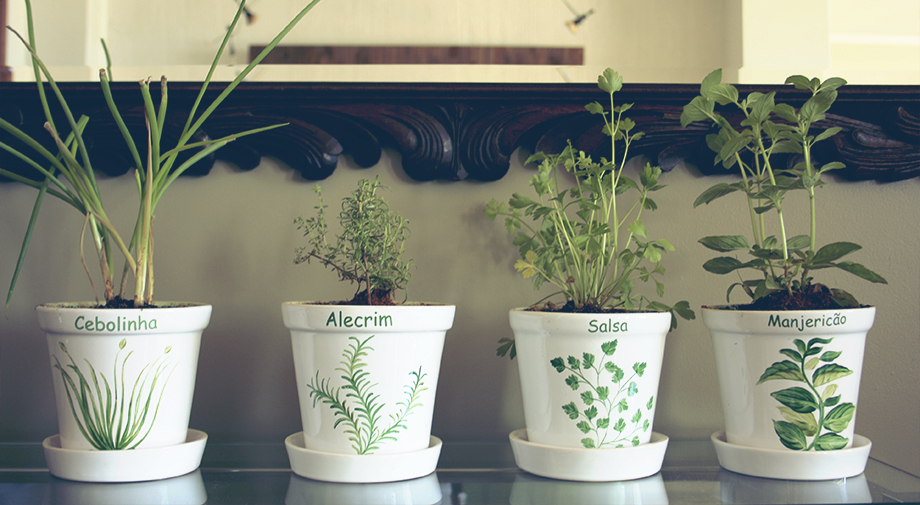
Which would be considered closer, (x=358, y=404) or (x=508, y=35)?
(x=358, y=404)

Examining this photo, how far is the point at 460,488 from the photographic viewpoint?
56cm

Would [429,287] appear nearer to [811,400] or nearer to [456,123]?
[456,123]

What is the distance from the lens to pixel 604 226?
1.96 ft

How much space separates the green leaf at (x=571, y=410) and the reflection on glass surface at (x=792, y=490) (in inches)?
5.6

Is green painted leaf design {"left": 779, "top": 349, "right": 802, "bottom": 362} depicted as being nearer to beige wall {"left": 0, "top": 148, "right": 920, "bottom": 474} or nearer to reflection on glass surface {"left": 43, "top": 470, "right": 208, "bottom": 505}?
beige wall {"left": 0, "top": 148, "right": 920, "bottom": 474}

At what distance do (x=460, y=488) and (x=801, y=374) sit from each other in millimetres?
330

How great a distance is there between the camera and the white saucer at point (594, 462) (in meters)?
0.55

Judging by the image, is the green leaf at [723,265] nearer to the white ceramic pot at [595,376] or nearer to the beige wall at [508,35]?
the white ceramic pot at [595,376]

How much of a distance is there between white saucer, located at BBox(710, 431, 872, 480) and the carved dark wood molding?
0.34 metres

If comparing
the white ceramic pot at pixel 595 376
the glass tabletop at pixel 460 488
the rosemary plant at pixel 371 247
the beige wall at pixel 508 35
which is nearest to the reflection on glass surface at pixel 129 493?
the glass tabletop at pixel 460 488

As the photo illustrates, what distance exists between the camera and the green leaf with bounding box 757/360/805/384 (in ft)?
1.81

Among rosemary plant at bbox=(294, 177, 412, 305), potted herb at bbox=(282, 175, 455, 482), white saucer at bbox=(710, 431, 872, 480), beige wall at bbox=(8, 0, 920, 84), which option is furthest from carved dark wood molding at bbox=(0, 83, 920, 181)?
white saucer at bbox=(710, 431, 872, 480)

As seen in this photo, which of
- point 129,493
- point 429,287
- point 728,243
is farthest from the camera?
point 429,287

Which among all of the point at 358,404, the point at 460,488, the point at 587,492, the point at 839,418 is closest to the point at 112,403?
the point at 358,404
